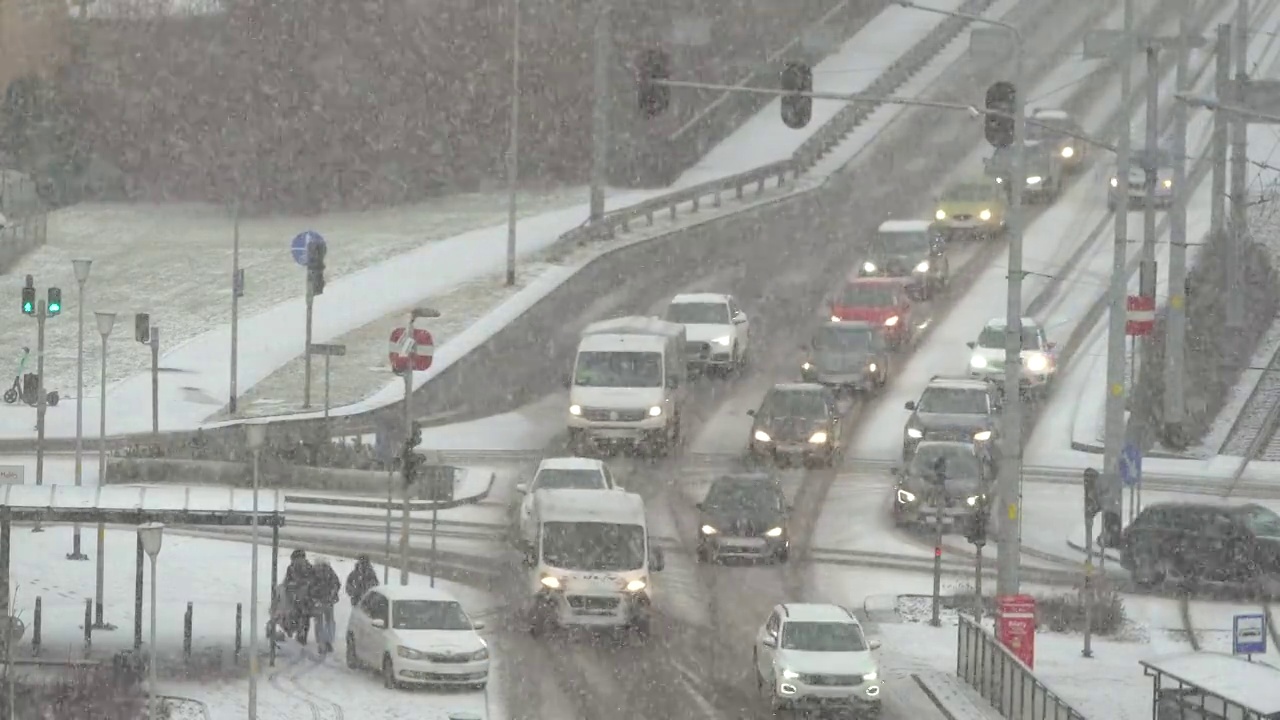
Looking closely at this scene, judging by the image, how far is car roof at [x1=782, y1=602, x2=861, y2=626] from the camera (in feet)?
83.9

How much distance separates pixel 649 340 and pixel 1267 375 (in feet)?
52.8

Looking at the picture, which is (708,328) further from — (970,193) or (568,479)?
(970,193)

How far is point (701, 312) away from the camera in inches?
1810

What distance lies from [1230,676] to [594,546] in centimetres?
1010

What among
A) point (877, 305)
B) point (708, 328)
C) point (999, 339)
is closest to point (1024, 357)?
point (999, 339)

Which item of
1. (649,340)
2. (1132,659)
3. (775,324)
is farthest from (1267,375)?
(1132,659)

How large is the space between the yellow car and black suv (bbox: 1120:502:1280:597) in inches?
987

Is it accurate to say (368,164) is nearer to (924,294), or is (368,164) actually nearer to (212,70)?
(212,70)

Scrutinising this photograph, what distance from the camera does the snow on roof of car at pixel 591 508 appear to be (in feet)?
95.7

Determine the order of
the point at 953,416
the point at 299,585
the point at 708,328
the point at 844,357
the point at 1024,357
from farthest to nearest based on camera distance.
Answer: the point at 708,328 → the point at 1024,357 → the point at 844,357 → the point at 953,416 → the point at 299,585

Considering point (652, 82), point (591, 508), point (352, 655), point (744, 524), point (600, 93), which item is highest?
point (600, 93)

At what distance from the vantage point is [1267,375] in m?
47.5

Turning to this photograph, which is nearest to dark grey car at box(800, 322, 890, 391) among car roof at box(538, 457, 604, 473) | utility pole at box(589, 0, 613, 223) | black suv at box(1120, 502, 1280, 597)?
car roof at box(538, 457, 604, 473)

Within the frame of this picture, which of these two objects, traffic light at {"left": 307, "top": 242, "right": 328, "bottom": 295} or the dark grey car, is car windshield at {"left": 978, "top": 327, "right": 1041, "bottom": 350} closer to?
the dark grey car
